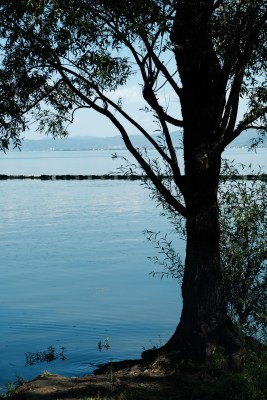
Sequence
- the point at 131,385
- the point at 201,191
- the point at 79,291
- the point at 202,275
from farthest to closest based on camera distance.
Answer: the point at 79,291 < the point at 201,191 < the point at 202,275 < the point at 131,385

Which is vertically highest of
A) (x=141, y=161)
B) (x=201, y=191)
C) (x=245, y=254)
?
(x=141, y=161)

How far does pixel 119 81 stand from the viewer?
54.5 ft

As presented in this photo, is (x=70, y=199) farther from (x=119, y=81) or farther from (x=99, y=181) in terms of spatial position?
(x=119, y=81)

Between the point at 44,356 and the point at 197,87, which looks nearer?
the point at 197,87

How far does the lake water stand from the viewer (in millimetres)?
20984

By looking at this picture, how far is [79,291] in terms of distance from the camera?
28.8m

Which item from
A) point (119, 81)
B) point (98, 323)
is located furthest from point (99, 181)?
point (119, 81)

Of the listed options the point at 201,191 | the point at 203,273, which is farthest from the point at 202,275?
the point at 201,191

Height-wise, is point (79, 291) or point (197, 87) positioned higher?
point (197, 87)

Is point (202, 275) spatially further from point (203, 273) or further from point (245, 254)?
point (245, 254)

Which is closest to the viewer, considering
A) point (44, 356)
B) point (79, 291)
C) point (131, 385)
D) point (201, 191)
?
point (131, 385)

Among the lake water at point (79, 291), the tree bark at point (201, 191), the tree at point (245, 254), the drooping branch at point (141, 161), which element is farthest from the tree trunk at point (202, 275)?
the lake water at point (79, 291)

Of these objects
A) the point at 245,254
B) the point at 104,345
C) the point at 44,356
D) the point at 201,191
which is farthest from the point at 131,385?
the point at 104,345

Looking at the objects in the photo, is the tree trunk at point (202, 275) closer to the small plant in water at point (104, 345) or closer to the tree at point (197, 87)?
the tree at point (197, 87)
